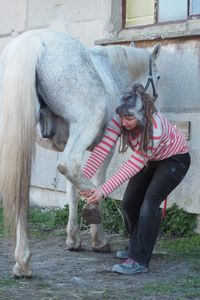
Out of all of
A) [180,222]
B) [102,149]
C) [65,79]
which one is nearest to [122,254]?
[180,222]

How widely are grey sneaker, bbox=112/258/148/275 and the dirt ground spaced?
0.13ft

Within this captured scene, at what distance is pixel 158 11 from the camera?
23.0 feet

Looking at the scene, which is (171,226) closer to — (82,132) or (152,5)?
(82,132)

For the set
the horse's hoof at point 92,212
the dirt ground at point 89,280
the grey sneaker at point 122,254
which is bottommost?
the dirt ground at point 89,280

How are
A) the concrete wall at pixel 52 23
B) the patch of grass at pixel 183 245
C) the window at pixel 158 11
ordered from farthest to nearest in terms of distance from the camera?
1. the concrete wall at pixel 52 23
2. the window at pixel 158 11
3. the patch of grass at pixel 183 245

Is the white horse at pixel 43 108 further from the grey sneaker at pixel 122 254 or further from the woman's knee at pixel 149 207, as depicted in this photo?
the grey sneaker at pixel 122 254

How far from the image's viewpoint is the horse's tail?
448 cm

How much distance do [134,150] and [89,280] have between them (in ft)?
3.22

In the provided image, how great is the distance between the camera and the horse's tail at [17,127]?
448 centimetres

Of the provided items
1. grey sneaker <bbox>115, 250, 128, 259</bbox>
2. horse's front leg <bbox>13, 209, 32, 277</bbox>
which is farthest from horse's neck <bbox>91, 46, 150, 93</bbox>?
horse's front leg <bbox>13, 209, 32, 277</bbox>

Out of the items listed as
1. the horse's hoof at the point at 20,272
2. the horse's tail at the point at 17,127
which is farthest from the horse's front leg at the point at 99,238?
the horse's tail at the point at 17,127

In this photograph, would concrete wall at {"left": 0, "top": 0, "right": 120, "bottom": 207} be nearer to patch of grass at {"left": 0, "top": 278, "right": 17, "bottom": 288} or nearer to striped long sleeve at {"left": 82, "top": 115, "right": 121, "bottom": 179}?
striped long sleeve at {"left": 82, "top": 115, "right": 121, "bottom": 179}

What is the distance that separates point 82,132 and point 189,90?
185 cm

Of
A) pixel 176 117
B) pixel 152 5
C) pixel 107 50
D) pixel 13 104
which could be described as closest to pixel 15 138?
pixel 13 104
